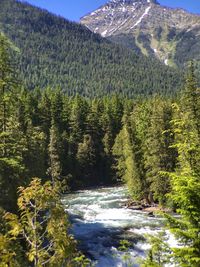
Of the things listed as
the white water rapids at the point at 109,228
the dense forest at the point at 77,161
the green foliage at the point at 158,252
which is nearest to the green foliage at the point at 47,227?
the dense forest at the point at 77,161

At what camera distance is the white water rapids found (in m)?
35.0

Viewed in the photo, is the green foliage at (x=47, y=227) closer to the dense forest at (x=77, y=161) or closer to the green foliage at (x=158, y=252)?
the dense forest at (x=77, y=161)

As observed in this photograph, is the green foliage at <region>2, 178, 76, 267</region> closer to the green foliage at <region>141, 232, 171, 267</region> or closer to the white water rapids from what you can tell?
the green foliage at <region>141, 232, 171, 267</region>

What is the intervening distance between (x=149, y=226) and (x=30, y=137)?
17.2 metres

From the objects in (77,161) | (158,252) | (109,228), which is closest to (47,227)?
(158,252)

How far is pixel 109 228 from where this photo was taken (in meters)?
44.3

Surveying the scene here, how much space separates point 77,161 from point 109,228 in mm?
50157

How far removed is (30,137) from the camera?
1955 inches

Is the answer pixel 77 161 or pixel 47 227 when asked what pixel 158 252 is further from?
pixel 77 161

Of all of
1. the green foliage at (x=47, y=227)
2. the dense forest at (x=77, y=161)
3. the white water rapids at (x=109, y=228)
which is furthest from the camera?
the white water rapids at (x=109, y=228)

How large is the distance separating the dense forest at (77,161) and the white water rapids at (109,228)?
364 centimetres

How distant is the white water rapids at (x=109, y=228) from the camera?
3500 centimetres

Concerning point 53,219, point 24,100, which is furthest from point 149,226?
point 24,100

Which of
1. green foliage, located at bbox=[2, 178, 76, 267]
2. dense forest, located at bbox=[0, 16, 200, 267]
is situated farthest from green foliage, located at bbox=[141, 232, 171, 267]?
green foliage, located at bbox=[2, 178, 76, 267]
